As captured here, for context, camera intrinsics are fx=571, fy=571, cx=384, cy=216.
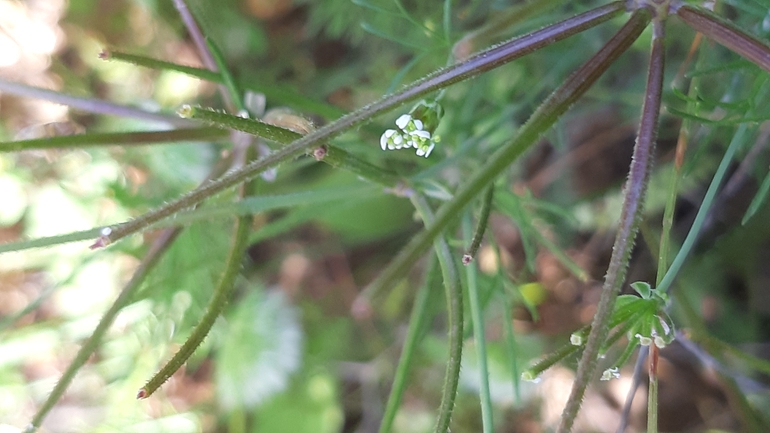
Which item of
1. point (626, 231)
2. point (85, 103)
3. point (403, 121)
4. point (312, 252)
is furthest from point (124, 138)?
point (312, 252)

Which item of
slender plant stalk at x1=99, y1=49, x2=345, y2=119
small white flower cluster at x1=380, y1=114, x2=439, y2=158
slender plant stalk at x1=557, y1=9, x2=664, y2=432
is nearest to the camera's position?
slender plant stalk at x1=557, y1=9, x2=664, y2=432

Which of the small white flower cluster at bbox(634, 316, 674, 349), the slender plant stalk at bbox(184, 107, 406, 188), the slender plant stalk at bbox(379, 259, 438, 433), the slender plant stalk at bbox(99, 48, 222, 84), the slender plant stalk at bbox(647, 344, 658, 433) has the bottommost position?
the slender plant stalk at bbox(647, 344, 658, 433)

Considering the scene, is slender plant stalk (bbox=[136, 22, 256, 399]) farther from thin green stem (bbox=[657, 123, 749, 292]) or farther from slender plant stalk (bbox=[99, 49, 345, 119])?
thin green stem (bbox=[657, 123, 749, 292])

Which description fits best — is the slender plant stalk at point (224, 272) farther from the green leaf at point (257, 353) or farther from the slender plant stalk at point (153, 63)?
the green leaf at point (257, 353)

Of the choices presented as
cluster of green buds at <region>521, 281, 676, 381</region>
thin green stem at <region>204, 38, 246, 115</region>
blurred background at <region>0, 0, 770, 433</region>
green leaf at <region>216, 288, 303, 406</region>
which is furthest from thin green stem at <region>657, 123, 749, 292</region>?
green leaf at <region>216, 288, 303, 406</region>

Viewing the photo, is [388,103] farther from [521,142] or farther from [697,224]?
[697,224]

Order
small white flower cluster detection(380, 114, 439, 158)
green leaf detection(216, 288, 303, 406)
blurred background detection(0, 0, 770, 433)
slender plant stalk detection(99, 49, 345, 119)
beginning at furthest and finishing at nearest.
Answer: green leaf detection(216, 288, 303, 406) < blurred background detection(0, 0, 770, 433) < slender plant stalk detection(99, 49, 345, 119) < small white flower cluster detection(380, 114, 439, 158)

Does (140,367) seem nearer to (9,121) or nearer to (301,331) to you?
(301,331)
